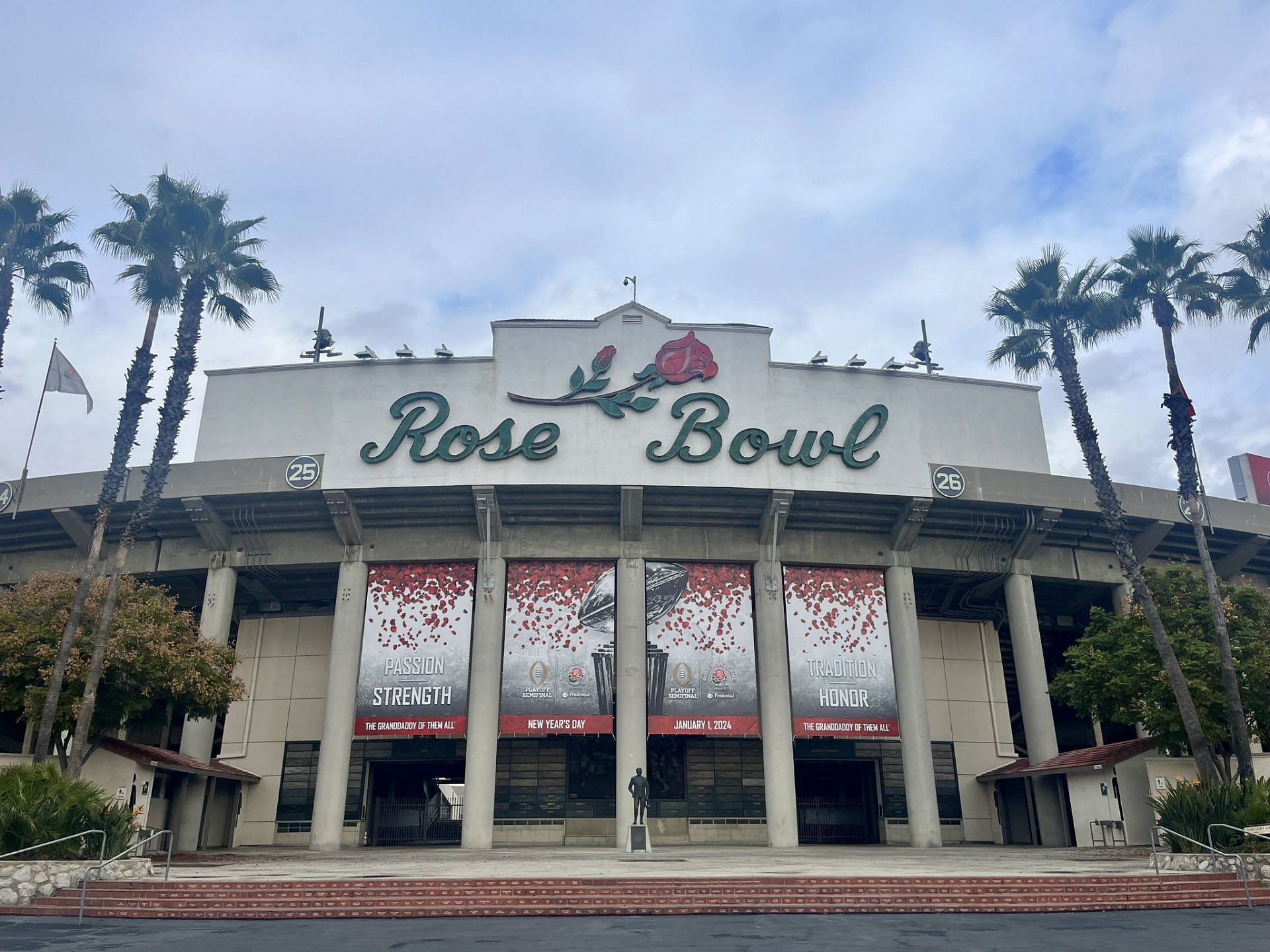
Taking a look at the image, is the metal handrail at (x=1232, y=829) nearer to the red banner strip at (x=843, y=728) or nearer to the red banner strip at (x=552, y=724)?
the red banner strip at (x=843, y=728)

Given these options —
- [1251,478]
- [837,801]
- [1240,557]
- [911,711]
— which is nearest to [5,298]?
[911,711]

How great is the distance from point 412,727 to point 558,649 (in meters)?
5.80

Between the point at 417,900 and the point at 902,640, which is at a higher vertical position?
the point at 902,640

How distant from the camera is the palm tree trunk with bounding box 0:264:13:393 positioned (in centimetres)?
2775

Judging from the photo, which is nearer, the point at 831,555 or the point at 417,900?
the point at 417,900

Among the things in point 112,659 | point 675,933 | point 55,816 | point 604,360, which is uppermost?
point 604,360

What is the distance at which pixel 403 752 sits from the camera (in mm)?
39906

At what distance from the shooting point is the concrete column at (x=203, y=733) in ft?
111

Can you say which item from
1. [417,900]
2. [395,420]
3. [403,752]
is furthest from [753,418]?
[417,900]

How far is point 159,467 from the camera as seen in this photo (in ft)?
92.2

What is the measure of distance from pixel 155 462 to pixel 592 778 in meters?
21.2

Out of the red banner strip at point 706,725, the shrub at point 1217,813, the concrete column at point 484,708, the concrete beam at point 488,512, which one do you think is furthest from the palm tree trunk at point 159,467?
the shrub at point 1217,813

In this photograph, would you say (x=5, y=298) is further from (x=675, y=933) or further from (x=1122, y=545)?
(x=1122, y=545)

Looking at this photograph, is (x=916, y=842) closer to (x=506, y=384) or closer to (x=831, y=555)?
(x=831, y=555)
